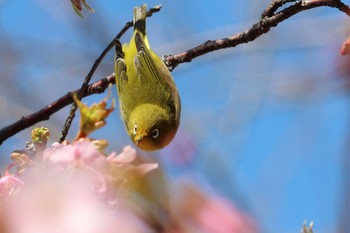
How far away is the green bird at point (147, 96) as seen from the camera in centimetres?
249

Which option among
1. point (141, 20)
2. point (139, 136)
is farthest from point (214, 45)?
point (141, 20)

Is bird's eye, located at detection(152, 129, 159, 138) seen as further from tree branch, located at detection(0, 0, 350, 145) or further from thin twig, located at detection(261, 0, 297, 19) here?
thin twig, located at detection(261, 0, 297, 19)

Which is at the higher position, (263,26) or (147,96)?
(263,26)

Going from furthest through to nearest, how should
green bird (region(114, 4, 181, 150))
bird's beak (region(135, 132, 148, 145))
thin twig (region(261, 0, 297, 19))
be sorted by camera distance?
green bird (region(114, 4, 181, 150)) → bird's beak (region(135, 132, 148, 145)) → thin twig (region(261, 0, 297, 19))

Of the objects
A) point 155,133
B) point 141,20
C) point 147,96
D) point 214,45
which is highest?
point 214,45

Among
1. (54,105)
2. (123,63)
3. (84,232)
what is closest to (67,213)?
(84,232)

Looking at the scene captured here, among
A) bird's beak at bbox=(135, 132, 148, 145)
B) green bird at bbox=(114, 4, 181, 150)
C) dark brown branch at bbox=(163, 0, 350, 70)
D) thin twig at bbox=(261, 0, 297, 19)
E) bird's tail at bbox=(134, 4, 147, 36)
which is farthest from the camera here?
bird's tail at bbox=(134, 4, 147, 36)

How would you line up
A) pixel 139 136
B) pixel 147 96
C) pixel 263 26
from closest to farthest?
pixel 263 26, pixel 139 136, pixel 147 96

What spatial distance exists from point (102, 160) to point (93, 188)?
5.6 inches

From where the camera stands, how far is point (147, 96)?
2613mm

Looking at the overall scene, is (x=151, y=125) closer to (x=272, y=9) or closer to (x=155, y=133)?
(x=155, y=133)

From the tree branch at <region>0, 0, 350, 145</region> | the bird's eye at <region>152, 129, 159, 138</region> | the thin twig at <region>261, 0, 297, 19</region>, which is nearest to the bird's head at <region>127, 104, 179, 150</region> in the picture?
the bird's eye at <region>152, 129, 159, 138</region>

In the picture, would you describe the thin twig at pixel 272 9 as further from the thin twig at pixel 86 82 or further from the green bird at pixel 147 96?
the green bird at pixel 147 96

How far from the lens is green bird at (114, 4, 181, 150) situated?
249 centimetres
